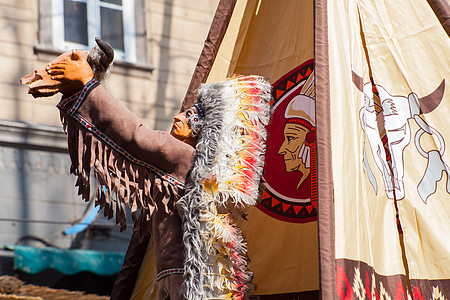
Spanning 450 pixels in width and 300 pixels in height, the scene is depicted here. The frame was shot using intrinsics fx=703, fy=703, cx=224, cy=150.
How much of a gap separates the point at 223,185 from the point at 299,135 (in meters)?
0.79

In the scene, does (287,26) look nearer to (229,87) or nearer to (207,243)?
(229,87)

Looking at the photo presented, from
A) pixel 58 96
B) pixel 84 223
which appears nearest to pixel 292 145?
pixel 84 223

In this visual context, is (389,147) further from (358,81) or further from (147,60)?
(147,60)

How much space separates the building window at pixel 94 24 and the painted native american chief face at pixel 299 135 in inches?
152

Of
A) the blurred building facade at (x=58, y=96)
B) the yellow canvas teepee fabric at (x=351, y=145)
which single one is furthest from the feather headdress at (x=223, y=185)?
the blurred building facade at (x=58, y=96)

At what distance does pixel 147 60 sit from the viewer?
7047mm

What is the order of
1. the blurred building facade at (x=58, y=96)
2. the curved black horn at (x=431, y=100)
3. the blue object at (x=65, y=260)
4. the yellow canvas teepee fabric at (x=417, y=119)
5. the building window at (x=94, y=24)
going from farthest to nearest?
1. the building window at (x=94, y=24)
2. the blurred building facade at (x=58, y=96)
3. the blue object at (x=65, y=260)
4. the curved black horn at (x=431, y=100)
5. the yellow canvas teepee fabric at (x=417, y=119)

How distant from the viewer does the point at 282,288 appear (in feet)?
10.1

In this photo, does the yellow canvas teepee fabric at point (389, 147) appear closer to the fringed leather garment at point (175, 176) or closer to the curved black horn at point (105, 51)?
the fringed leather garment at point (175, 176)

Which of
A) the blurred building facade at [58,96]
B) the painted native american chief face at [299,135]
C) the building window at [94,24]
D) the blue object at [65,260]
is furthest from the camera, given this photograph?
the building window at [94,24]

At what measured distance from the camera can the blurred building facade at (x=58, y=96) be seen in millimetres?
6164

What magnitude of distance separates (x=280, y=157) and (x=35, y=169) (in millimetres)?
3605

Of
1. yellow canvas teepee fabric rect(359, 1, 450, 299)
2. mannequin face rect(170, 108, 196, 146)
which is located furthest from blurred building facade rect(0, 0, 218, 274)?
yellow canvas teepee fabric rect(359, 1, 450, 299)

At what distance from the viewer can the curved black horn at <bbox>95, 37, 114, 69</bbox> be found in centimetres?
253
